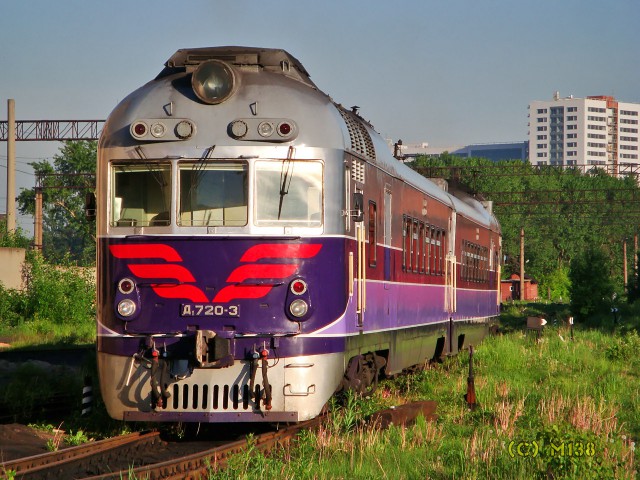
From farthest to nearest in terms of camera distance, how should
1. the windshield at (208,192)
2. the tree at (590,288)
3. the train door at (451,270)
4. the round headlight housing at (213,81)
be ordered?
the tree at (590,288), the train door at (451,270), the round headlight housing at (213,81), the windshield at (208,192)

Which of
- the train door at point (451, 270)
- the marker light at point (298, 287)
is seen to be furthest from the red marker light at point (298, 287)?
the train door at point (451, 270)

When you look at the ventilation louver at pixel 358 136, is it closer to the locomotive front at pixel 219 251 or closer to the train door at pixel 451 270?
the locomotive front at pixel 219 251

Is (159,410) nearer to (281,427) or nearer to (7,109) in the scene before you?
(281,427)

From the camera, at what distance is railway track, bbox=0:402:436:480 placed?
29.0 feet

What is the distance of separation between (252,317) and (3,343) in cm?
1986

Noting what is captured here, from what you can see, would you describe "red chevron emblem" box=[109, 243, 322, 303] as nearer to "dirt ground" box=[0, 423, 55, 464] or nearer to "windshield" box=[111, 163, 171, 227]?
"windshield" box=[111, 163, 171, 227]

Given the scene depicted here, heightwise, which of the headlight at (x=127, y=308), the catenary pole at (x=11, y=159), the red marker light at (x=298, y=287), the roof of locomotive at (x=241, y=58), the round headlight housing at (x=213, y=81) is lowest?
the headlight at (x=127, y=308)

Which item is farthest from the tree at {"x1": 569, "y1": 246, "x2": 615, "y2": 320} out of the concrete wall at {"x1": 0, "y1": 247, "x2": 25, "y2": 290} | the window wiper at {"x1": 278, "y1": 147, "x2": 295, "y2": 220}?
the window wiper at {"x1": 278, "y1": 147, "x2": 295, "y2": 220}

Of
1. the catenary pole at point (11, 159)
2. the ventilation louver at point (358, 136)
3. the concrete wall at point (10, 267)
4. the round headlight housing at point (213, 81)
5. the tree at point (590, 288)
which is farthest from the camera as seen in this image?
the tree at point (590, 288)

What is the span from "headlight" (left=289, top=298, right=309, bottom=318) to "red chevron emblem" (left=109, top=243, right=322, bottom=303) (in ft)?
0.90

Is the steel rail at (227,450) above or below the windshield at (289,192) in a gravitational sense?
below

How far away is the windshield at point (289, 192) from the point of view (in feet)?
35.2

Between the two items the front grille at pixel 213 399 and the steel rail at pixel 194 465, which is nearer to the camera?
the steel rail at pixel 194 465

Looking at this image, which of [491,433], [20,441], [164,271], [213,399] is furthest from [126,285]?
[491,433]
